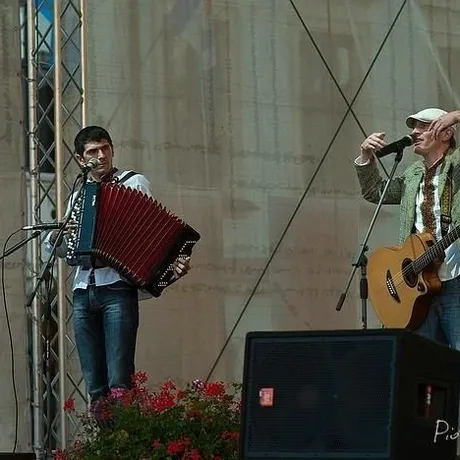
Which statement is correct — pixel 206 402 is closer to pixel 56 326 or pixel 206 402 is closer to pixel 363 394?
pixel 363 394

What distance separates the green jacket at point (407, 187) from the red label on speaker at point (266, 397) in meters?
1.66

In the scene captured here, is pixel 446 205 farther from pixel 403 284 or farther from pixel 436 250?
pixel 403 284

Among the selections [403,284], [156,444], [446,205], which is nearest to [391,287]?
[403,284]

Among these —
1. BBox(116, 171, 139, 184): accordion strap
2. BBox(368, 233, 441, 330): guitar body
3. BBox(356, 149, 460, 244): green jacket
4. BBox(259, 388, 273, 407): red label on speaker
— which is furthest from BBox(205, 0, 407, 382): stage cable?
BBox(259, 388, 273, 407): red label on speaker

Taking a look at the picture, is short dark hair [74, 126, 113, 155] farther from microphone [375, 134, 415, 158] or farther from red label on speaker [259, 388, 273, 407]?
red label on speaker [259, 388, 273, 407]

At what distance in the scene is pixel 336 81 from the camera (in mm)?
7266

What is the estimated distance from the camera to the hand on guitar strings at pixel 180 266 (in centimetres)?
529

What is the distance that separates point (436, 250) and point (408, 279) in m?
0.26

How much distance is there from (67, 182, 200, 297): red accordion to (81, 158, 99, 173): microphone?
0.19ft

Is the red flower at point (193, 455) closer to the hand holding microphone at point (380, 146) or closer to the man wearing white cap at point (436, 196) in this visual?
the man wearing white cap at point (436, 196)

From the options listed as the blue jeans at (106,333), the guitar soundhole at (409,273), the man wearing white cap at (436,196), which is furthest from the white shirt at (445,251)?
the blue jeans at (106,333)

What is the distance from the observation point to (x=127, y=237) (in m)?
5.33

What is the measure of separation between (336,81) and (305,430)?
149 inches

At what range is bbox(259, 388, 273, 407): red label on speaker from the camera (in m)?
3.85
